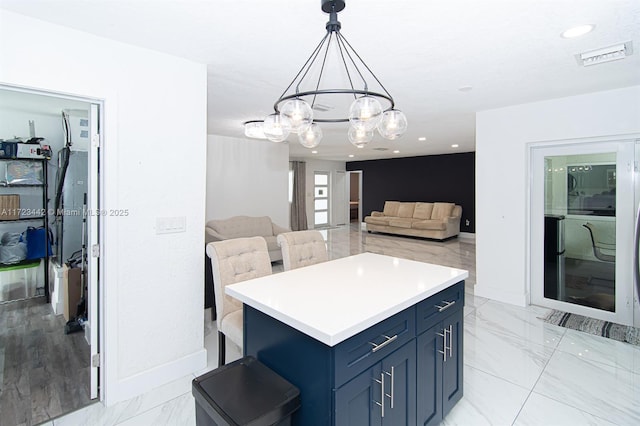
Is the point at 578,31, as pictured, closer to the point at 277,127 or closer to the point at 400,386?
the point at 277,127

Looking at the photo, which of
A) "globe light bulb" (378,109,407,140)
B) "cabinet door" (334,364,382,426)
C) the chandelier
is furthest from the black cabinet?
"cabinet door" (334,364,382,426)

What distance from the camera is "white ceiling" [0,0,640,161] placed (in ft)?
5.80

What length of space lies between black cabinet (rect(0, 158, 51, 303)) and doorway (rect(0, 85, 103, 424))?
89 mm

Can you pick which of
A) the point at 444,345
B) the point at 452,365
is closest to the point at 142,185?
the point at 444,345

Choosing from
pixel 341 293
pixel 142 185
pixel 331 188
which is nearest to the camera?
pixel 341 293

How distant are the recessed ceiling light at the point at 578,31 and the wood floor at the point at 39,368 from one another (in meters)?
4.01

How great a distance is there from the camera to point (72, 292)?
3.16m

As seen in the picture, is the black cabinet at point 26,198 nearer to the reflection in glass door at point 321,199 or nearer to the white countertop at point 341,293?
the white countertop at point 341,293

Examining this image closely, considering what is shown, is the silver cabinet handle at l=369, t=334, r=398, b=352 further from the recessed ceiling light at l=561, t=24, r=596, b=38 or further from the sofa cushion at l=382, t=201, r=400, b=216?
the sofa cushion at l=382, t=201, r=400, b=216

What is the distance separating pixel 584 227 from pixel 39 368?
5456 millimetres

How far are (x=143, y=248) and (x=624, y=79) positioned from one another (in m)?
4.37

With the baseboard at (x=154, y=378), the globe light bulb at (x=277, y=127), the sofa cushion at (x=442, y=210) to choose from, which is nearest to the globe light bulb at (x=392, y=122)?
the globe light bulb at (x=277, y=127)

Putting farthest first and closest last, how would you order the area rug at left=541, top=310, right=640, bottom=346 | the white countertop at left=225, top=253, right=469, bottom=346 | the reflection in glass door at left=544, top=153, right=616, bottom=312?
1. the reflection in glass door at left=544, top=153, right=616, bottom=312
2. the area rug at left=541, top=310, right=640, bottom=346
3. the white countertop at left=225, top=253, right=469, bottom=346

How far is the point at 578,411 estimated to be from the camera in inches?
81.7
